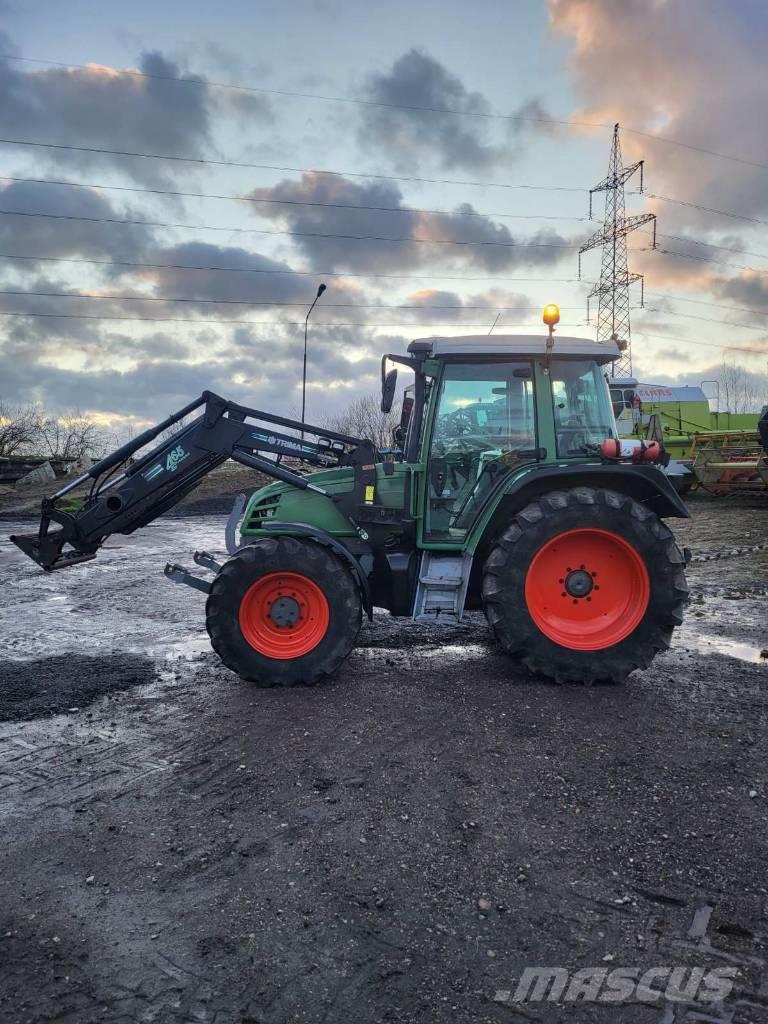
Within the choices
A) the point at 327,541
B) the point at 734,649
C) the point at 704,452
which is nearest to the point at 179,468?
the point at 327,541

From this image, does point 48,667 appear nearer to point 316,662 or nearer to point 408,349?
point 316,662

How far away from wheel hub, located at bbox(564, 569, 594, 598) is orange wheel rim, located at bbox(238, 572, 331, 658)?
6.09 feet

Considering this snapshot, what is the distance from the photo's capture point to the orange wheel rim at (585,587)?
17.0 ft

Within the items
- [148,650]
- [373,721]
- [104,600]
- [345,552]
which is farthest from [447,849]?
[104,600]

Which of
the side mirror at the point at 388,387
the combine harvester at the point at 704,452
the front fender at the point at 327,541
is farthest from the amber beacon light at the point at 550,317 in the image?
the combine harvester at the point at 704,452

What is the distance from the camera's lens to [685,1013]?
2.18m

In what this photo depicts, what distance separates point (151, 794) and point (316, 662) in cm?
172

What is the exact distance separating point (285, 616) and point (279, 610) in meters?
0.07

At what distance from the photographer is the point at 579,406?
5.51 metres

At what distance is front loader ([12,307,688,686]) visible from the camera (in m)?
5.03

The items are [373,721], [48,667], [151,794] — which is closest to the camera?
[151,794]

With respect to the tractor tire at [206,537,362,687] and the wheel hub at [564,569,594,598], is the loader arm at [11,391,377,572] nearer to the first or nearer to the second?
the tractor tire at [206,537,362,687]

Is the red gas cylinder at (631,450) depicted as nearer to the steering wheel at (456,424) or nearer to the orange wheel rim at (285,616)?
the steering wheel at (456,424)

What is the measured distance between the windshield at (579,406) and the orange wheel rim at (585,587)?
768 millimetres
